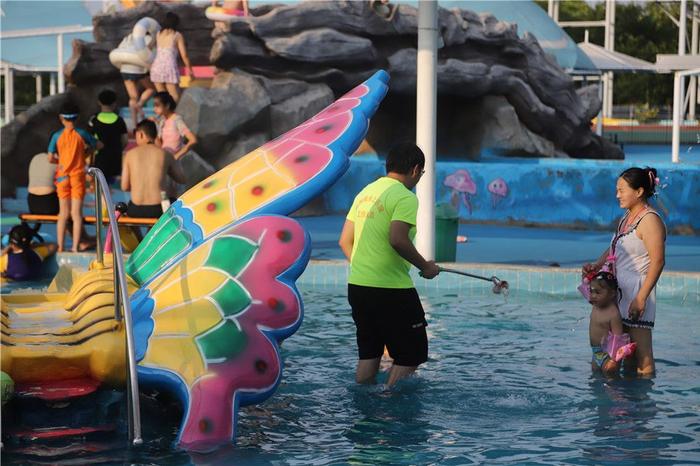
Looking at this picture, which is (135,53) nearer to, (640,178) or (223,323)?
(640,178)

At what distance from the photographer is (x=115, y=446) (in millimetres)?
5660

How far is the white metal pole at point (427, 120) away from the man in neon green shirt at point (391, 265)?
4359 millimetres

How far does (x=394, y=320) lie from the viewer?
6.41 meters

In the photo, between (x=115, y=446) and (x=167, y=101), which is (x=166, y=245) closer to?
(x=115, y=446)

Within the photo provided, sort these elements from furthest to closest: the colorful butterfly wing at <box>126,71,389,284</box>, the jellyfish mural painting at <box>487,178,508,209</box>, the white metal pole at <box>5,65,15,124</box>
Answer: the white metal pole at <box>5,65,15,124</box> → the jellyfish mural painting at <box>487,178,508,209</box> → the colorful butterfly wing at <box>126,71,389,284</box>

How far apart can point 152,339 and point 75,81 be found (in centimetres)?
1371

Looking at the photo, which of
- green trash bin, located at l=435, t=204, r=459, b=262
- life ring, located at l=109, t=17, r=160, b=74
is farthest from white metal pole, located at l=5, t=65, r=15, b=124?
green trash bin, located at l=435, t=204, r=459, b=262

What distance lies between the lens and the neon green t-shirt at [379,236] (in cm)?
627

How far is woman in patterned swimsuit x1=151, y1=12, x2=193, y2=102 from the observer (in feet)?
53.7

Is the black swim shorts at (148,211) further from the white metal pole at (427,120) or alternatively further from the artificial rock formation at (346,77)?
the artificial rock formation at (346,77)

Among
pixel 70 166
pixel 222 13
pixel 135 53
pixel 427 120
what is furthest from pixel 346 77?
pixel 427 120

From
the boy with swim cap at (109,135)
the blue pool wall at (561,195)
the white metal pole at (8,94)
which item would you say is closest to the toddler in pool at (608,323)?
the boy with swim cap at (109,135)

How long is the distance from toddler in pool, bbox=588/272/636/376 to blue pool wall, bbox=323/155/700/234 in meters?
8.24

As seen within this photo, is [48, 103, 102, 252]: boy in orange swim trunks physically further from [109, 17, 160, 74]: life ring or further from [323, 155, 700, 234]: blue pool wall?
[323, 155, 700, 234]: blue pool wall
